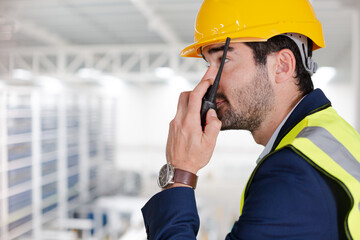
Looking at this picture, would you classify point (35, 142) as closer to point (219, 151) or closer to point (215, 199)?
point (215, 199)

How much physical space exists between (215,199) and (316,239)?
11764 millimetres

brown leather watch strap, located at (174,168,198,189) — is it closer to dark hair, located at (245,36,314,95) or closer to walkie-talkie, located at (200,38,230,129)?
walkie-talkie, located at (200,38,230,129)

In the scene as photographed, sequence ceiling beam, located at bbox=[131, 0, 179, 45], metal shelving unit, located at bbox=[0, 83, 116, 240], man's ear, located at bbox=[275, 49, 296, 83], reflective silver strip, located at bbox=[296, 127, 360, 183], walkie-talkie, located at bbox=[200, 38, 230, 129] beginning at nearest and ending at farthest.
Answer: reflective silver strip, located at bbox=[296, 127, 360, 183] → walkie-talkie, located at bbox=[200, 38, 230, 129] → man's ear, located at bbox=[275, 49, 296, 83] → metal shelving unit, located at bbox=[0, 83, 116, 240] → ceiling beam, located at bbox=[131, 0, 179, 45]

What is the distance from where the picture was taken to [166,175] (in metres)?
1.13

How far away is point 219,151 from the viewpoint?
18406mm

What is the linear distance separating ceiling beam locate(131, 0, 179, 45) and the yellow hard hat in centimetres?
642

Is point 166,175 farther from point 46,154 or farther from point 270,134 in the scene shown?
point 46,154

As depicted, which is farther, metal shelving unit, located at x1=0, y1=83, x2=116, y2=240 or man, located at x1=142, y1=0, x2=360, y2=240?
metal shelving unit, located at x1=0, y1=83, x2=116, y2=240

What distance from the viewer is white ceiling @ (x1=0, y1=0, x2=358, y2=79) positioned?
26.0ft

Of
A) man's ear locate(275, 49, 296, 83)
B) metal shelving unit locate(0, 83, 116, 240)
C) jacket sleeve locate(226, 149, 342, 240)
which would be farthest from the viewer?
metal shelving unit locate(0, 83, 116, 240)

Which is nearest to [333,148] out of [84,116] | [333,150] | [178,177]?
[333,150]

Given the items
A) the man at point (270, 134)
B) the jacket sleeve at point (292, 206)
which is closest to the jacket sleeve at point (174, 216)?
the man at point (270, 134)

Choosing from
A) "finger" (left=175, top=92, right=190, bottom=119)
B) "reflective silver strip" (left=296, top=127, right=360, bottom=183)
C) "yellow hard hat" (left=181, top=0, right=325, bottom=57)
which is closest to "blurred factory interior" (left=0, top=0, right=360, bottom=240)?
"finger" (left=175, top=92, right=190, bottom=119)

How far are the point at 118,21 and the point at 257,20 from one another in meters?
8.59
